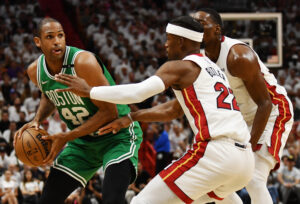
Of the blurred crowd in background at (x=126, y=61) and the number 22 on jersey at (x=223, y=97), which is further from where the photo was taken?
the blurred crowd in background at (x=126, y=61)

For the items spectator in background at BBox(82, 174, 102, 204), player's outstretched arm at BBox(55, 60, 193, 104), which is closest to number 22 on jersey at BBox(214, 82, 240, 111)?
player's outstretched arm at BBox(55, 60, 193, 104)

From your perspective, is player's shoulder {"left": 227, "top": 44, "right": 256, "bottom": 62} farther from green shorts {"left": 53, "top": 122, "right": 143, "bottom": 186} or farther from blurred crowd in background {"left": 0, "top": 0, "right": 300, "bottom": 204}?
blurred crowd in background {"left": 0, "top": 0, "right": 300, "bottom": 204}

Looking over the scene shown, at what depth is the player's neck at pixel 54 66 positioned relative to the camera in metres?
4.43

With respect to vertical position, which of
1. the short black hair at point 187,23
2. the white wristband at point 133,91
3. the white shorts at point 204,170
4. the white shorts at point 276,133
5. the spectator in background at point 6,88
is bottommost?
the spectator in background at point 6,88

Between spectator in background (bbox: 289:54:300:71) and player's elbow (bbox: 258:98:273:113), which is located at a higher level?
player's elbow (bbox: 258:98:273:113)

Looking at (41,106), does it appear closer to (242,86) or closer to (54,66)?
(54,66)

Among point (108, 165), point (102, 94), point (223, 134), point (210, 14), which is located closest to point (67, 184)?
point (108, 165)

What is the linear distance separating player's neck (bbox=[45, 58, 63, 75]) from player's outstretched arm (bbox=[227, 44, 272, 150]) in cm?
158

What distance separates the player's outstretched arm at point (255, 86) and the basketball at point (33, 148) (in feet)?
6.00

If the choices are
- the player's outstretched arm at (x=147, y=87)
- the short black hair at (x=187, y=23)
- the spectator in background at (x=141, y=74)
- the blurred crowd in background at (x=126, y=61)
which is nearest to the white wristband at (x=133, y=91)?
the player's outstretched arm at (x=147, y=87)

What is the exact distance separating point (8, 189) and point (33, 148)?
5489mm

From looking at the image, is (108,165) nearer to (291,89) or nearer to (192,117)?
(192,117)

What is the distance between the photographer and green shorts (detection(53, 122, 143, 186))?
4352mm

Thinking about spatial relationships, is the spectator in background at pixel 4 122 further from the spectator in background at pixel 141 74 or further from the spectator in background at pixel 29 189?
the spectator in background at pixel 141 74
